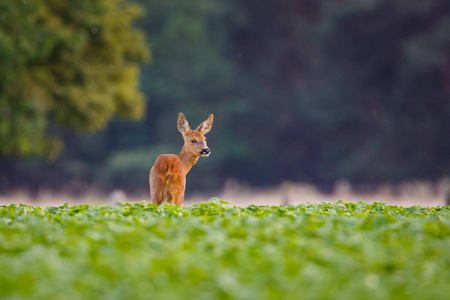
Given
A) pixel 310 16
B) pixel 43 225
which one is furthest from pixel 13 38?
pixel 310 16

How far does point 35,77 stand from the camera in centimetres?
2123

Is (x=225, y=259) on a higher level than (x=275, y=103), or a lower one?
lower

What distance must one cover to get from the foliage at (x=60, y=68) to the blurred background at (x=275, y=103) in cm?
138

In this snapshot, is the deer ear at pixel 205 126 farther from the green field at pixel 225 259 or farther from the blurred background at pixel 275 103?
the blurred background at pixel 275 103

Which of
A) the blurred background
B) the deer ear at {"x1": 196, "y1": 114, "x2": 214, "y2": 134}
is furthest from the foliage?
the deer ear at {"x1": 196, "y1": 114, "x2": 214, "y2": 134}

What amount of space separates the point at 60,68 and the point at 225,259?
59.9 feet

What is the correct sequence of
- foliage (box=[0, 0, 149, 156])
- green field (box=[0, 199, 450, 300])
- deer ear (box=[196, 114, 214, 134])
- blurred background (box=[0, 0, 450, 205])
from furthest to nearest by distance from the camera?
blurred background (box=[0, 0, 450, 205]) < foliage (box=[0, 0, 149, 156]) < deer ear (box=[196, 114, 214, 134]) < green field (box=[0, 199, 450, 300])

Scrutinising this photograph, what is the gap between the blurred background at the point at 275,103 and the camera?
103 ft

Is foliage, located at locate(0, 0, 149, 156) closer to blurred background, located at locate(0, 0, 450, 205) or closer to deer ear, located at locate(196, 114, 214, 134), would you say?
blurred background, located at locate(0, 0, 450, 205)

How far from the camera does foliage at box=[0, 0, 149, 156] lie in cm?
1964

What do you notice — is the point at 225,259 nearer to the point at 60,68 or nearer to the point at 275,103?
the point at 60,68

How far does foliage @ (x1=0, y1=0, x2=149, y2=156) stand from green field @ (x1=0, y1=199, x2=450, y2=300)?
14.3 metres

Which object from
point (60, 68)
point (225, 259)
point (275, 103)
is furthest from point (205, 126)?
point (275, 103)

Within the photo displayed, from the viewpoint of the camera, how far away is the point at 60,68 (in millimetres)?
21562
